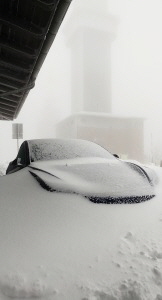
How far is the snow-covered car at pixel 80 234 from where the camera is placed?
198cm

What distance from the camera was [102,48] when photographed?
50688mm

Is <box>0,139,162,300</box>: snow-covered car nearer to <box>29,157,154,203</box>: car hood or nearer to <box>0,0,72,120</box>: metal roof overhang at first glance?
<box>29,157,154,203</box>: car hood

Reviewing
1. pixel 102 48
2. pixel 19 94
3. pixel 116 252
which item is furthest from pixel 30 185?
pixel 102 48

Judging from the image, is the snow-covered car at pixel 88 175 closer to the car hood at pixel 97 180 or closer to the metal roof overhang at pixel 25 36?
the car hood at pixel 97 180

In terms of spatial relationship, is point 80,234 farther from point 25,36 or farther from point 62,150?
point 25,36

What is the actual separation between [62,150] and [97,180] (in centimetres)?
160

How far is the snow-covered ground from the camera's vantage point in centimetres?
196

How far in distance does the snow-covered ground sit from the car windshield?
131 cm

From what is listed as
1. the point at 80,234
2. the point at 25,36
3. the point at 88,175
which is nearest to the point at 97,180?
the point at 88,175

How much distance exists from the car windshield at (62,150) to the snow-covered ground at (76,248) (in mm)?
1305

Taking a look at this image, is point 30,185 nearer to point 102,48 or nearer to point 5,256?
point 5,256

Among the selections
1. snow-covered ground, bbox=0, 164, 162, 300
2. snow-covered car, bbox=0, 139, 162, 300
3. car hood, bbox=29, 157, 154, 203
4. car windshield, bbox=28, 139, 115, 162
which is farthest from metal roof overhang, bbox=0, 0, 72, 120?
snow-covered ground, bbox=0, 164, 162, 300

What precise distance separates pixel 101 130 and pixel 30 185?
113 ft

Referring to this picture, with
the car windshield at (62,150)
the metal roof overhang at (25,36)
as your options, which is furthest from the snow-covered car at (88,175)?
the metal roof overhang at (25,36)
